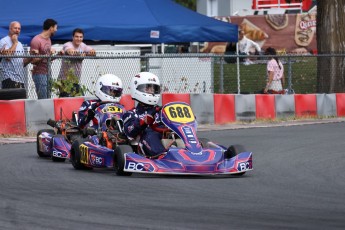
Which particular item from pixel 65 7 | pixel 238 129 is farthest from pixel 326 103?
pixel 65 7

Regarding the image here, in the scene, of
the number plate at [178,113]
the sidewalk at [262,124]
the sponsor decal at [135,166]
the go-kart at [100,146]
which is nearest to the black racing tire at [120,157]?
the sponsor decal at [135,166]

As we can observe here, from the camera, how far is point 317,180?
1096 centimetres

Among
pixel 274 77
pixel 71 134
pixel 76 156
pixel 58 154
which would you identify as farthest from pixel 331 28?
pixel 76 156

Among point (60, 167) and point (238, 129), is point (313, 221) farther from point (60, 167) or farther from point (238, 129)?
point (238, 129)

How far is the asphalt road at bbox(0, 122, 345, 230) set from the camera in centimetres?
803

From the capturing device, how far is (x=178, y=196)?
963 cm

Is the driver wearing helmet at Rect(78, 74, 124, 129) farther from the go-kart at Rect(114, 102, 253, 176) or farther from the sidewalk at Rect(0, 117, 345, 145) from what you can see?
the sidewalk at Rect(0, 117, 345, 145)

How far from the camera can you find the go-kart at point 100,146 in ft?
39.0

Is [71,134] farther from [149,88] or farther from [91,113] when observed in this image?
[149,88]

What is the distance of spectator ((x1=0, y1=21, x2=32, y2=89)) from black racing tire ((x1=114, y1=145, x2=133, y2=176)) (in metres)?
5.86

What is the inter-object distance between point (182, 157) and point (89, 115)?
2523mm

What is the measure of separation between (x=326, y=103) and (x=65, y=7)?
512cm

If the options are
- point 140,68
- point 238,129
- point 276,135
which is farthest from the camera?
point 140,68

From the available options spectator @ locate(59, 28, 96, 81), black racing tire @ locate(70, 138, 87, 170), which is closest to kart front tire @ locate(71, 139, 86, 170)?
black racing tire @ locate(70, 138, 87, 170)
